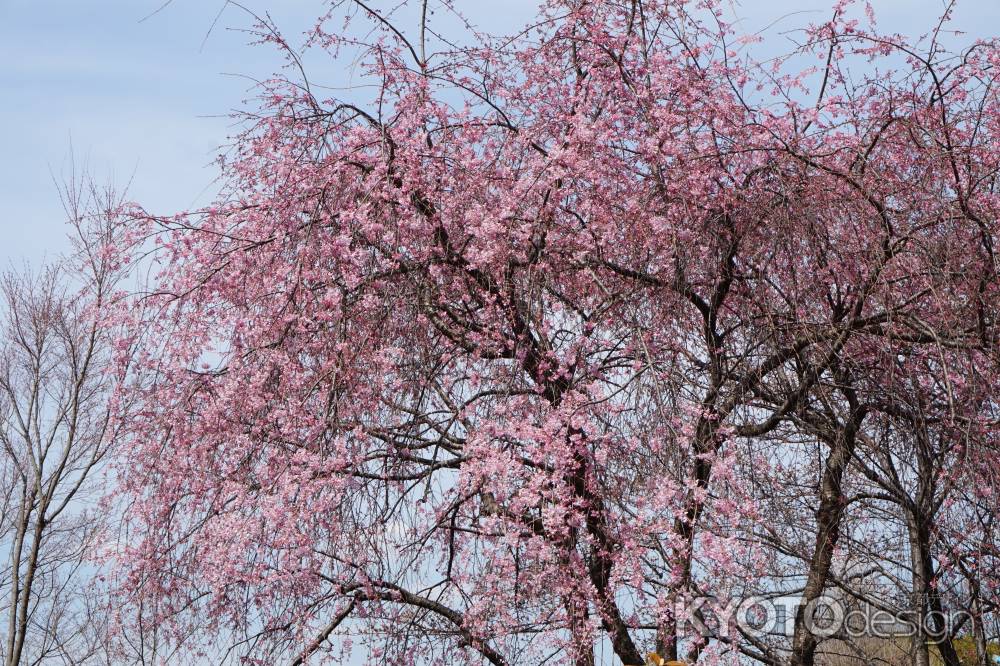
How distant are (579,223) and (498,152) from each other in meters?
0.66

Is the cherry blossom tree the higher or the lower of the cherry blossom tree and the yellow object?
the higher

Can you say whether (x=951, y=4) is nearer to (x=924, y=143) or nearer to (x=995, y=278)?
(x=924, y=143)

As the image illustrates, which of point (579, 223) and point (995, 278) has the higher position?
point (579, 223)

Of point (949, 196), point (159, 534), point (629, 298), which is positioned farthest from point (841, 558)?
point (159, 534)

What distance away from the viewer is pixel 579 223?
5.89m

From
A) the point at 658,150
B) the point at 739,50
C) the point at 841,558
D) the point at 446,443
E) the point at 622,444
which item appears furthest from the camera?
the point at 841,558

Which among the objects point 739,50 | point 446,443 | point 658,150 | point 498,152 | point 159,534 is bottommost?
point 159,534

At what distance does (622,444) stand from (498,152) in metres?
2.09

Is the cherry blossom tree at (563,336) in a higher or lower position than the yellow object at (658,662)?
higher

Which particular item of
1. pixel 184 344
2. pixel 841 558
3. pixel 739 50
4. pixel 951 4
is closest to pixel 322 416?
pixel 184 344

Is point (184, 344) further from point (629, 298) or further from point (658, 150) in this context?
point (658, 150)

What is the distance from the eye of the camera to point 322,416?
16.2 feet

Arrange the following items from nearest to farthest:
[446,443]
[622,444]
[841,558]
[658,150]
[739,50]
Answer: [622,444]
[658,150]
[739,50]
[446,443]
[841,558]

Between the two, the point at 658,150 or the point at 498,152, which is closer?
the point at 658,150
